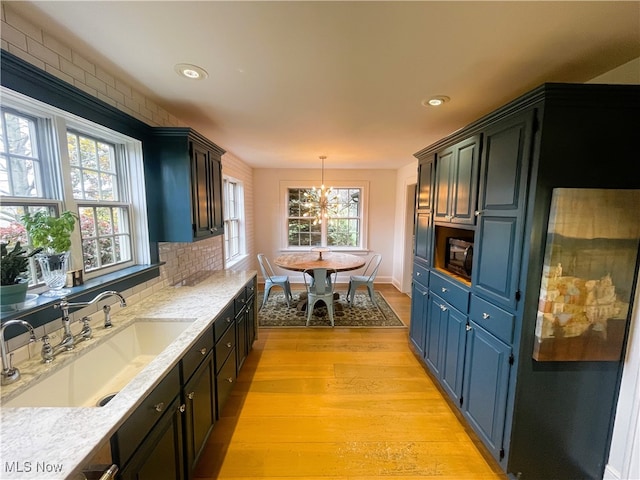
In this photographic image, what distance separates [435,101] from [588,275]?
59.5 inches

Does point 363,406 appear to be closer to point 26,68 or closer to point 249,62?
point 249,62

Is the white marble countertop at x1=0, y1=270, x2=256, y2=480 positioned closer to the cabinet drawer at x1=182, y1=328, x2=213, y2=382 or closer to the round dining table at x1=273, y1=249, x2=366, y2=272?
the cabinet drawer at x1=182, y1=328, x2=213, y2=382

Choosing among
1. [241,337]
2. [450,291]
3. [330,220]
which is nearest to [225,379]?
[241,337]

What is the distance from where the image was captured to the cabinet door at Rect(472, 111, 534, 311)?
142 centimetres

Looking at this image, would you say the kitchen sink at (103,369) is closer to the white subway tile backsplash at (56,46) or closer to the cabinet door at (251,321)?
the cabinet door at (251,321)

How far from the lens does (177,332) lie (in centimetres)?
168

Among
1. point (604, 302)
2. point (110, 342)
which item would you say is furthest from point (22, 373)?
point (604, 302)

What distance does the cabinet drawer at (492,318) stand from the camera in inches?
59.4

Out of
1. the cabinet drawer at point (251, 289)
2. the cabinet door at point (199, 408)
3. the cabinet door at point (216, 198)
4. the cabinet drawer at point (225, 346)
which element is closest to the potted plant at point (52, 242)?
the cabinet door at point (199, 408)

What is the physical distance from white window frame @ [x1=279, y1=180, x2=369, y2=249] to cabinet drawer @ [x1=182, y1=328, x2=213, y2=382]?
3.85 m

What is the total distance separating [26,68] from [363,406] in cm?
292

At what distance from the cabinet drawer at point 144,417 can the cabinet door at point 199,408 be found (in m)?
0.16

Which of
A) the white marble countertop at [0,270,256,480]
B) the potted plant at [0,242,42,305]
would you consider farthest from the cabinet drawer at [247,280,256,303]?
the potted plant at [0,242,42,305]

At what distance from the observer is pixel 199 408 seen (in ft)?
5.05
